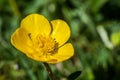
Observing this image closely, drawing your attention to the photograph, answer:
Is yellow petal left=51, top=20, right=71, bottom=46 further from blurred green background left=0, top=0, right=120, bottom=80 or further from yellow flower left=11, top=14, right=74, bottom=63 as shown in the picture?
blurred green background left=0, top=0, right=120, bottom=80

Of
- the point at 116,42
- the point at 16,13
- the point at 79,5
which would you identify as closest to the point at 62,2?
the point at 79,5

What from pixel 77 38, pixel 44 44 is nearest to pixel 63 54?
pixel 44 44

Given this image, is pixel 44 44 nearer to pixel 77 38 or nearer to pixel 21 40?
pixel 21 40

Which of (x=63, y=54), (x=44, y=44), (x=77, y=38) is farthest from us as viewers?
(x=77, y=38)

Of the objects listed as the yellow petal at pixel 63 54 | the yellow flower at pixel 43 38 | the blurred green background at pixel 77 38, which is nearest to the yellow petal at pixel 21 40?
the yellow flower at pixel 43 38

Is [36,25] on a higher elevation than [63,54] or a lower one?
higher

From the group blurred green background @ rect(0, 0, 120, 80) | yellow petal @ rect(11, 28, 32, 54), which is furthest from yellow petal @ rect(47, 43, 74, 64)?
blurred green background @ rect(0, 0, 120, 80)

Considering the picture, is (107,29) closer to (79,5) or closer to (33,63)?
(79,5)
